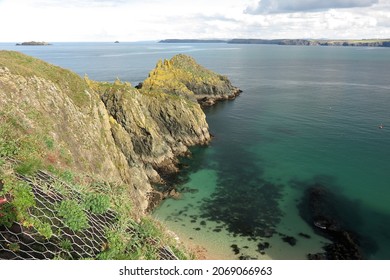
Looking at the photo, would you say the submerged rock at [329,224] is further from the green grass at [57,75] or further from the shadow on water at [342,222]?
the green grass at [57,75]

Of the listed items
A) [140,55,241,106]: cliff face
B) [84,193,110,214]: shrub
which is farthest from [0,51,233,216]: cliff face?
[140,55,241,106]: cliff face

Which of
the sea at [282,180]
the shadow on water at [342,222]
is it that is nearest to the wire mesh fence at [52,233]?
the sea at [282,180]

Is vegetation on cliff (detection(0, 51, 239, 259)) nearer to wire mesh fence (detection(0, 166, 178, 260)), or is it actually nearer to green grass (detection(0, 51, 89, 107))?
wire mesh fence (detection(0, 166, 178, 260))

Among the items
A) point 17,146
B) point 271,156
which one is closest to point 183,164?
point 271,156

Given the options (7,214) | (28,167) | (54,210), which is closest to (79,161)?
(28,167)

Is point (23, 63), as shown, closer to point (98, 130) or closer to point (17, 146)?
point (98, 130)

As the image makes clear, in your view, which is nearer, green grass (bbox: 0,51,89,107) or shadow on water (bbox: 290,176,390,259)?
green grass (bbox: 0,51,89,107)
